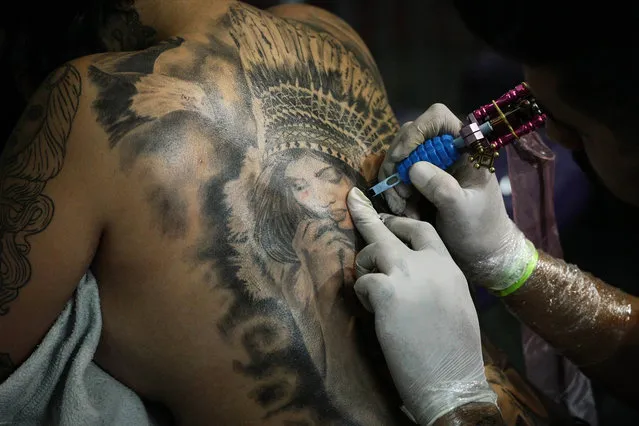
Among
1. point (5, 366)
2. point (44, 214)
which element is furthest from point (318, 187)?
point (5, 366)

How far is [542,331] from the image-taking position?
1412 millimetres

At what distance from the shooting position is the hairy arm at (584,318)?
54.1 inches

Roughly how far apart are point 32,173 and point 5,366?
0.95 ft

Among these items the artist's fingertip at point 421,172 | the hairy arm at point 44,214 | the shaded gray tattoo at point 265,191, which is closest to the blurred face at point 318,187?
the shaded gray tattoo at point 265,191

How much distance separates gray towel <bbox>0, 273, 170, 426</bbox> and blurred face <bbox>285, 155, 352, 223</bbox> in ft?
1.08

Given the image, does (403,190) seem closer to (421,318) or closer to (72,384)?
Result: (421,318)

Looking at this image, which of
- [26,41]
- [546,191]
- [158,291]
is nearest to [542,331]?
[546,191]

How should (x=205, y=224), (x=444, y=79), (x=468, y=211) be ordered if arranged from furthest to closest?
1. (x=444, y=79)
2. (x=468, y=211)
3. (x=205, y=224)

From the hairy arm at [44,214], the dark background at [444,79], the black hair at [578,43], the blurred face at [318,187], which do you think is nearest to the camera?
the black hair at [578,43]

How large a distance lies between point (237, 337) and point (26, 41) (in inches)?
27.7

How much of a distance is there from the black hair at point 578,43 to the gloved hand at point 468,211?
32cm

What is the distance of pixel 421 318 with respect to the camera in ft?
3.50

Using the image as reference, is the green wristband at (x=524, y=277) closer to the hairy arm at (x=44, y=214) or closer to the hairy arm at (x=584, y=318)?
the hairy arm at (x=584, y=318)

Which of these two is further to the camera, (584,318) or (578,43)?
(584,318)
